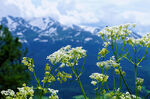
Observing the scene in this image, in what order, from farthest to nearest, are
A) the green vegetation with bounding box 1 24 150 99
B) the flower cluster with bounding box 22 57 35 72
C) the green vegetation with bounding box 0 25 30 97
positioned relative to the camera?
the green vegetation with bounding box 0 25 30 97 < the flower cluster with bounding box 22 57 35 72 < the green vegetation with bounding box 1 24 150 99

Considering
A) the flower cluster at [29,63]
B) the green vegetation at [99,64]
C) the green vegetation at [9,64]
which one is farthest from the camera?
the green vegetation at [9,64]

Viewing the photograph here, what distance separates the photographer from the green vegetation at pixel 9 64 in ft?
101

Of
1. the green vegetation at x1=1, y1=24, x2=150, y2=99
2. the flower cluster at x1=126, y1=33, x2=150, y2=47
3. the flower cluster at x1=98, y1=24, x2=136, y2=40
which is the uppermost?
the flower cluster at x1=98, y1=24, x2=136, y2=40

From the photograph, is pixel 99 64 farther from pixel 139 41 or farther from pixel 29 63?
pixel 29 63

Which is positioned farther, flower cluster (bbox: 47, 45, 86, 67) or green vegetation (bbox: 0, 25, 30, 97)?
green vegetation (bbox: 0, 25, 30, 97)

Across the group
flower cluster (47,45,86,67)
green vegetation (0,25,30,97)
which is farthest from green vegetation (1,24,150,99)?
green vegetation (0,25,30,97)

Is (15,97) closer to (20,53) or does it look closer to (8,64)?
(8,64)

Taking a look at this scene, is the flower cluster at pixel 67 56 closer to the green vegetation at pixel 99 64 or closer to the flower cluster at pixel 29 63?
the green vegetation at pixel 99 64

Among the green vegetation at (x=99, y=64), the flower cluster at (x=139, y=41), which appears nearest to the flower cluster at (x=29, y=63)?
the green vegetation at (x=99, y=64)

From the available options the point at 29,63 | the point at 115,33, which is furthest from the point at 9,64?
the point at 115,33

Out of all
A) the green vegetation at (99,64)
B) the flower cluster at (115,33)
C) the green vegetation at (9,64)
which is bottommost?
the green vegetation at (9,64)

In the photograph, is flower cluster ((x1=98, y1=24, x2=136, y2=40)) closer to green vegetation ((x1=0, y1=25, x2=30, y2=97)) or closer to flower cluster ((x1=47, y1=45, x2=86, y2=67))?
flower cluster ((x1=47, y1=45, x2=86, y2=67))

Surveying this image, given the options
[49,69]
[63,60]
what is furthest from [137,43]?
[49,69]

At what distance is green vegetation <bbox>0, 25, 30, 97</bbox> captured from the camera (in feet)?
101
